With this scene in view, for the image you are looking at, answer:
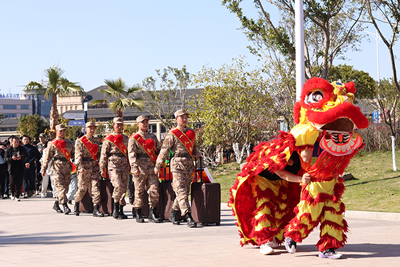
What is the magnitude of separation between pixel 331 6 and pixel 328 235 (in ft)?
37.1

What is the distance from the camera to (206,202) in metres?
9.95

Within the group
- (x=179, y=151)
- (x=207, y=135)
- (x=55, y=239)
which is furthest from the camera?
(x=207, y=135)

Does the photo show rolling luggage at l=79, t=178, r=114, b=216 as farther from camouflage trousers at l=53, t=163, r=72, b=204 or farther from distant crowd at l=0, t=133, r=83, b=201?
distant crowd at l=0, t=133, r=83, b=201

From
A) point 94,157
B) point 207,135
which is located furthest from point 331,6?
point 207,135

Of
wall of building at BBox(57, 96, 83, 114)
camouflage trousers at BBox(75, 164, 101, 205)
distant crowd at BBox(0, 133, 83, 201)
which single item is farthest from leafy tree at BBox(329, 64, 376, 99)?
wall of building at BBox(57, 96, 83, 114)

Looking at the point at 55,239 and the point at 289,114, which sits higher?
the point at 289,114

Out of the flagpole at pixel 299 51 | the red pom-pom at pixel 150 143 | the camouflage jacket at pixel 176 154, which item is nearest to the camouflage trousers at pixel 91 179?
the red pom-pom at pixel 150 143

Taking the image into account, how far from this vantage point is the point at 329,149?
643 centimetres

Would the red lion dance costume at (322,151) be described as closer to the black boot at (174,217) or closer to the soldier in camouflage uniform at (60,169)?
the black boot at (174,217)

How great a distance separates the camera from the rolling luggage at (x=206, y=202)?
9.95 meters

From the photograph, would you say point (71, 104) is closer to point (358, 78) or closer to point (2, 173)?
point (358, 78)

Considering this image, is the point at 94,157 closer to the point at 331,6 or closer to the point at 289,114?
the point at 331,6

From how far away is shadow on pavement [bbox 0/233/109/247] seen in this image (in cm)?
838

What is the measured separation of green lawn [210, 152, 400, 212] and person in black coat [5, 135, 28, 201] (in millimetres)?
6170
